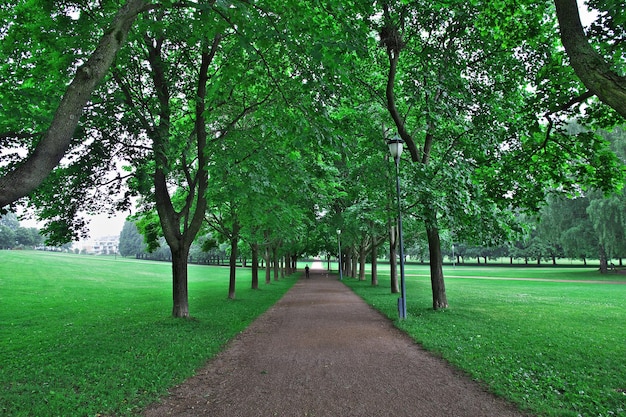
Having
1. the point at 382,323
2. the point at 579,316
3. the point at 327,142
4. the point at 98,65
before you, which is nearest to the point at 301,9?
the point at 327,142

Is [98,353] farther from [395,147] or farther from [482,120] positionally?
[482,120]

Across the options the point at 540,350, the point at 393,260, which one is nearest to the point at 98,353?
the point at 540,350

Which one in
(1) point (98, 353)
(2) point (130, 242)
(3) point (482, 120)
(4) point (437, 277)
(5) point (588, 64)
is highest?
(3) point (482, 120)

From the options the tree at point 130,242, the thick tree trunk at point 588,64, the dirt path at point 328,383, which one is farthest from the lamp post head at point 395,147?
the tree at point 130,242

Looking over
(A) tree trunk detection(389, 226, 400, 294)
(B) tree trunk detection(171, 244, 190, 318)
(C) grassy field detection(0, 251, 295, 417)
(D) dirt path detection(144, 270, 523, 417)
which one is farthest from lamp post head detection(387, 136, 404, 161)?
(A) tree trunk detection(389, 226, 400, 294)

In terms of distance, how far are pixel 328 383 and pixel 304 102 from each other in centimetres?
471

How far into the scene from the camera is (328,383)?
518 centimetres

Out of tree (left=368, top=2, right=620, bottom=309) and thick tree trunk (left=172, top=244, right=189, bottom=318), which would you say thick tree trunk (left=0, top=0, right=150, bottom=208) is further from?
thick tree trunk (left=172, top=244, right=189, bottom=318)

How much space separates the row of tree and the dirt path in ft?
11.5

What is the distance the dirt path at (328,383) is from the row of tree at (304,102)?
350cm

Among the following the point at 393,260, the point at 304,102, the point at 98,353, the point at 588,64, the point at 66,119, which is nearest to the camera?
the point at 66,119

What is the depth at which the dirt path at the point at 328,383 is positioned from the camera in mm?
4281

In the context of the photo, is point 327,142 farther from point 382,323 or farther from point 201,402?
point 382,323

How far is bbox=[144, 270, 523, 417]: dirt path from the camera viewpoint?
4.28 meters
